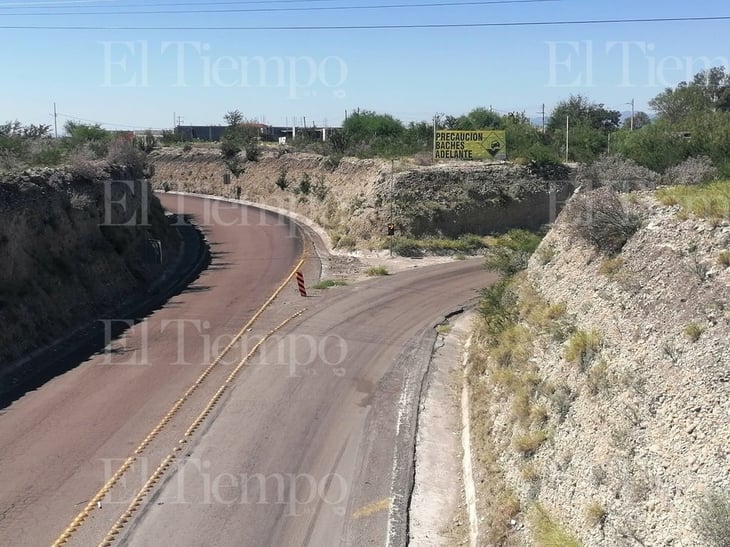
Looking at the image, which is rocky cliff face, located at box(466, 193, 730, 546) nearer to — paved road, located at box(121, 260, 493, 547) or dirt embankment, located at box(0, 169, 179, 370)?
paved road, located at box(121, 260, 493, 547)

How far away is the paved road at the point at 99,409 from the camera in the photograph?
14234 millimetres

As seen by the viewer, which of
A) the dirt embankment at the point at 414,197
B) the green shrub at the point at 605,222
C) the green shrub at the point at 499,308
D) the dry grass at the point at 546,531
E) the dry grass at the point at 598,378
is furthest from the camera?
the dirt embankment at the point at 414,197

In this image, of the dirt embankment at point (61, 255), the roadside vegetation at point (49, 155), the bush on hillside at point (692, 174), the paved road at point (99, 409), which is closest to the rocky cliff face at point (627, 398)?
the bush on hillside at point (692, 174)

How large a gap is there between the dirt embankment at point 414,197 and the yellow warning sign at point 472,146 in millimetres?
1805

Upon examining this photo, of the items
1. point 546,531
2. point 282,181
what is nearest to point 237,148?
point 282,181

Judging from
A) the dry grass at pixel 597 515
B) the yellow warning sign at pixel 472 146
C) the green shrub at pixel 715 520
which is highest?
the yellow warning sign at pixel 472 146

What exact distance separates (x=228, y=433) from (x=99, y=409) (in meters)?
3.57

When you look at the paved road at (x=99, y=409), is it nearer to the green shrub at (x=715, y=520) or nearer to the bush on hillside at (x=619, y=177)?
the green shrub at (x=715, y=520)

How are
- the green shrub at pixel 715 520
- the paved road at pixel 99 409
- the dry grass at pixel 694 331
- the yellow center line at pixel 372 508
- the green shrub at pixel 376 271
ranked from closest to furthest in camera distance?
the green shrub at pixel 715 520 < the dry grass at pixel 694 331 < the paved road at pixel 99 409 < the yellow center line at pixel 372 508 < the green shrub at pixel 376 271

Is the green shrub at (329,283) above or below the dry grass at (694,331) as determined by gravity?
below

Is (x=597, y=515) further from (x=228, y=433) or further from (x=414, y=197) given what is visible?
(x=414, y=197)

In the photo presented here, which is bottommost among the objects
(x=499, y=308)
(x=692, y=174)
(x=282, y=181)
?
(x=499, y=308)

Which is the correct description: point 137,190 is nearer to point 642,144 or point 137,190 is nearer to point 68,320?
point 68,320

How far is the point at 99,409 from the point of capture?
1864 centimetres
